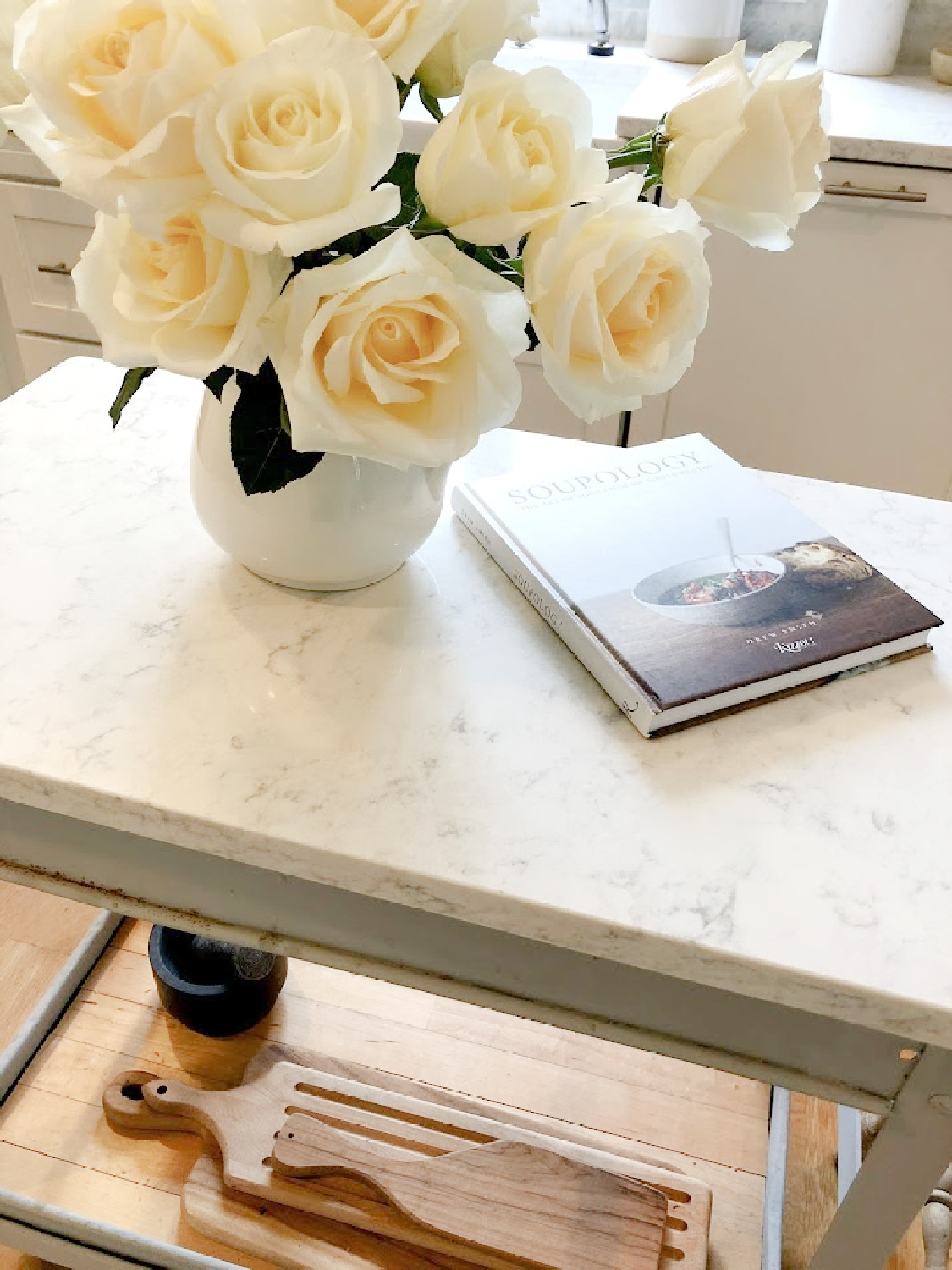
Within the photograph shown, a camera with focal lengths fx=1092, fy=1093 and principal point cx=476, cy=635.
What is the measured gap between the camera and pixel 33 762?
66cm

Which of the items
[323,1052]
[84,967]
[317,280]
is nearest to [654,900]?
[317,280]

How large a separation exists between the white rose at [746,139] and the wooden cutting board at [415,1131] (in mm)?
924

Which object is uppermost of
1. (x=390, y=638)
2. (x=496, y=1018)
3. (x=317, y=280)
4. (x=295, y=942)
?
(x=317, y=280)

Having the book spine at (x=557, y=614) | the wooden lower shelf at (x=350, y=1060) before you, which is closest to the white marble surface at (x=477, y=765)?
the book spine at (x=557, y=614)

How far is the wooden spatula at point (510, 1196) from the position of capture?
3.44ft

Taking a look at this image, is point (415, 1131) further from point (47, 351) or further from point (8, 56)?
point (47, 351)

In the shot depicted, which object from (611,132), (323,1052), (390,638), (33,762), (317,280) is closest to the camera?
(317,280)

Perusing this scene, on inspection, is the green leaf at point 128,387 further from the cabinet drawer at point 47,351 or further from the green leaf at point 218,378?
the cabinet drawer at point 47,351

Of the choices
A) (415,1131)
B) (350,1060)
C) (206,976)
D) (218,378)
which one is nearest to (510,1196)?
(415,1131)

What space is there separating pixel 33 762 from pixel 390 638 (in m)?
0.25

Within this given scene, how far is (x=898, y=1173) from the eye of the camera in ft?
2.24

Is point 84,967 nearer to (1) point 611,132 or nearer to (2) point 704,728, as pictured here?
(2) point 704,728

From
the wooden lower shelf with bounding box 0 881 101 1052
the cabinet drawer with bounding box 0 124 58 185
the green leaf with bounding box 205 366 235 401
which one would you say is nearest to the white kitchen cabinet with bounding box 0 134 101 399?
the cabinet drawer with bounding box 0 124 58 185

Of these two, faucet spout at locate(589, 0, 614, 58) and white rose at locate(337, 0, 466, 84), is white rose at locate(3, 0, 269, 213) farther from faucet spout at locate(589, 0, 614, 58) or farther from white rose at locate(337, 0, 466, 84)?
faucet spout at locate(589, 0, 614, 58)
